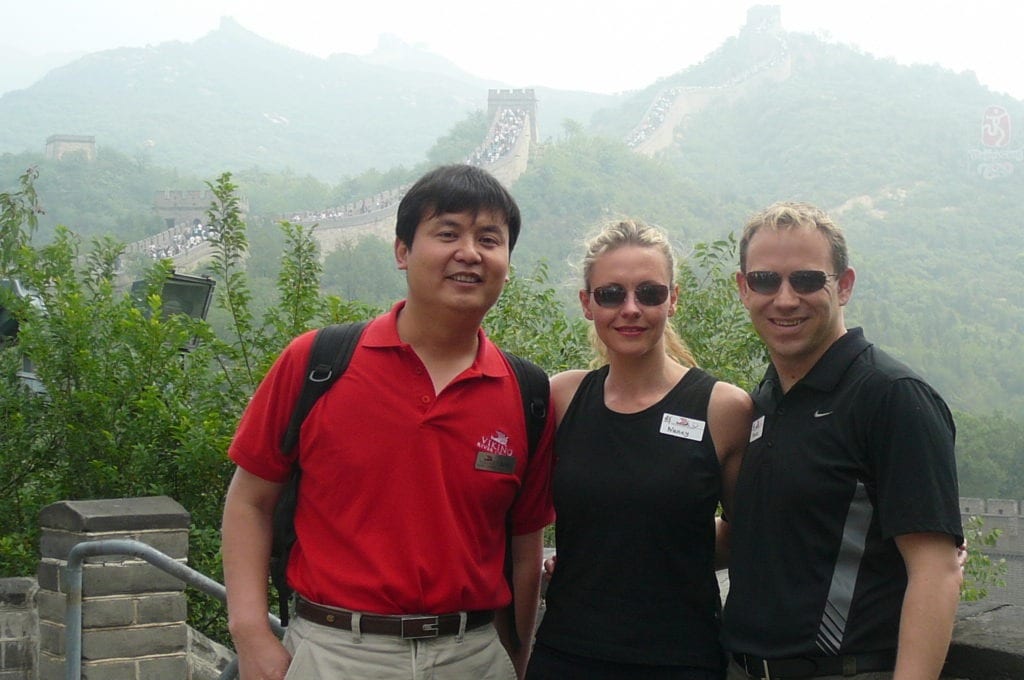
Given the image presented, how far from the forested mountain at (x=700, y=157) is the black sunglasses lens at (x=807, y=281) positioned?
91.6 feet

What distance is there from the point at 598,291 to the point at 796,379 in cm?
52

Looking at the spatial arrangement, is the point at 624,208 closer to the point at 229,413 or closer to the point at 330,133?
the point at 229,413

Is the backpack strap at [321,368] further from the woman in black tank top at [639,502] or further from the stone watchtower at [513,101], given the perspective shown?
the stone watchtower at [513,101]

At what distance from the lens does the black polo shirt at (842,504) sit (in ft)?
7.27

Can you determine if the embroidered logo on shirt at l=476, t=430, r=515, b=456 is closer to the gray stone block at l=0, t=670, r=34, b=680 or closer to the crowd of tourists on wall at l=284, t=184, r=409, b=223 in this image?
the gray stone block at l=0, t=670, r=34, b=680

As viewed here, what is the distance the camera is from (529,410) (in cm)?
275

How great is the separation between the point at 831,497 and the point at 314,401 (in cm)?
105

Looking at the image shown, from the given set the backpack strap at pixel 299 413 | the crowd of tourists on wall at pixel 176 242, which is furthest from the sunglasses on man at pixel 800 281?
the crowd of tourists on wall at pixel 176 242

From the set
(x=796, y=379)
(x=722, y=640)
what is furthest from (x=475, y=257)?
(x=722, y=640)

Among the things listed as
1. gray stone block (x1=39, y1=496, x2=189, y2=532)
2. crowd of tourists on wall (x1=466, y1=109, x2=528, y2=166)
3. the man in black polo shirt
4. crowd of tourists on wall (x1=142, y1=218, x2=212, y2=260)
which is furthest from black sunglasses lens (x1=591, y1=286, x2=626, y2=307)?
crowd of tourists on wall (x1=466, y1=109, x2=528, y2=166)

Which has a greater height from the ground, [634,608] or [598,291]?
[598,291]

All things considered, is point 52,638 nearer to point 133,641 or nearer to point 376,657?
point 133,641

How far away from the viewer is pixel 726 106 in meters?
125

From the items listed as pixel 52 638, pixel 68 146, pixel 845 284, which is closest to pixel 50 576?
pixel 52 638
